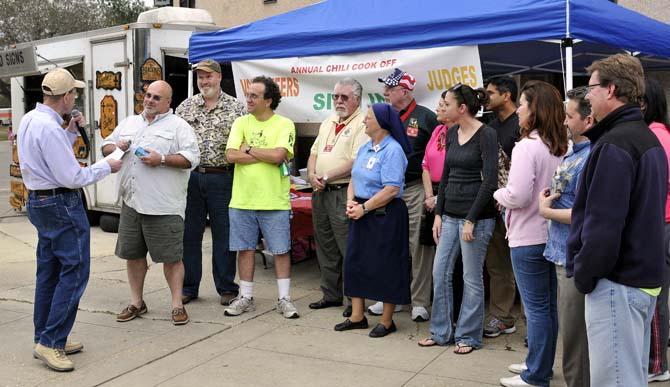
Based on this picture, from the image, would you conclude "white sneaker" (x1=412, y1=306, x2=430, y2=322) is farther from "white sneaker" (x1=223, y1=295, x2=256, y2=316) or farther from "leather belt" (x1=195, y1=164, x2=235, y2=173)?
"leather belt" (x1=195, y1=164, x2=235, y2=173)

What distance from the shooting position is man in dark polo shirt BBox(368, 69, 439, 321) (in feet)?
19.0

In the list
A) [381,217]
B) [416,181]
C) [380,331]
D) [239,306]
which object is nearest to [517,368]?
[380,331]

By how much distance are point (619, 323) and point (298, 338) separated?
2.85 metres

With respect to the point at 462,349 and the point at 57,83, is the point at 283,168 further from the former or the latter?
the point at 462,349

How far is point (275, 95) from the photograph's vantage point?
→ 5.93 metres

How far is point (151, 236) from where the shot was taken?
554 centimetres

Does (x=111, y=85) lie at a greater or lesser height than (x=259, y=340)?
greater

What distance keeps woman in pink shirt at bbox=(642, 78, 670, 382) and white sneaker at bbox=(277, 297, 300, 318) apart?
8.58 feet

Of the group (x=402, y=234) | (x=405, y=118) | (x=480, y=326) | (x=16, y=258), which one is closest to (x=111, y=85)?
(x=16, y=258)

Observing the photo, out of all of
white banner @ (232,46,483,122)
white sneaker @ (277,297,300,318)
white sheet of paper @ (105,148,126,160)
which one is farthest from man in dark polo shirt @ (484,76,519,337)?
white sheet of paper @ (105,148,126,160)

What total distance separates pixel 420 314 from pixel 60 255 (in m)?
2.67

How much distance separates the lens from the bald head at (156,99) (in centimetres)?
548

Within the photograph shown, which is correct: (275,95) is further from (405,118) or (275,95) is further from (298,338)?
(298,338)

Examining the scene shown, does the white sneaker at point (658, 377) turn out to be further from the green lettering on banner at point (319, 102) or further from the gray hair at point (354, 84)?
the green lettering on banner at point (319, 102)
